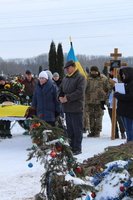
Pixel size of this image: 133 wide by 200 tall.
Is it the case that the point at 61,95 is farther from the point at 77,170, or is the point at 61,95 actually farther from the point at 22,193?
the point at 77,170

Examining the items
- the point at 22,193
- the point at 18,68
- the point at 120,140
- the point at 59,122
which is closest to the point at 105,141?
the point at 120,140

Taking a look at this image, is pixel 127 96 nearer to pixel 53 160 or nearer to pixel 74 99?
pixel 74 99

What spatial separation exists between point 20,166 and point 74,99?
5.17ft

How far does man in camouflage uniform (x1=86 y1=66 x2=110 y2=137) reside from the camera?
1091 cm

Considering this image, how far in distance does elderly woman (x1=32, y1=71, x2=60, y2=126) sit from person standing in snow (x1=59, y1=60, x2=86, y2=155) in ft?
1.27

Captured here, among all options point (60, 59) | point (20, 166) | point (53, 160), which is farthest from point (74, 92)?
point (60, 59)

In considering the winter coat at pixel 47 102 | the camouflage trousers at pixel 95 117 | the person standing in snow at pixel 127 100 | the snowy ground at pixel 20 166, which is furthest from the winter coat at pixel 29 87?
the person standing in snow at pixel 127 100

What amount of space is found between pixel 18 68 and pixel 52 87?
11638 centimetres

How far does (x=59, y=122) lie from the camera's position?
30.1 feet

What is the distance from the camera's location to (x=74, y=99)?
844 centimetres

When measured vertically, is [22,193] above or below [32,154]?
below

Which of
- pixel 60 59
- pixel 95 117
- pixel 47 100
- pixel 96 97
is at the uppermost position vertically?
pixel 60 59

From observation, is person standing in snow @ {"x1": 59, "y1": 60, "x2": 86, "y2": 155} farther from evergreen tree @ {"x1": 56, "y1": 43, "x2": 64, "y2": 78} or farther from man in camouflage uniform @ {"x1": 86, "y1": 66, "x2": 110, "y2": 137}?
evergreen tree @ {"x1": 56, "y1": 43, "x2": 64, "y2": 78}

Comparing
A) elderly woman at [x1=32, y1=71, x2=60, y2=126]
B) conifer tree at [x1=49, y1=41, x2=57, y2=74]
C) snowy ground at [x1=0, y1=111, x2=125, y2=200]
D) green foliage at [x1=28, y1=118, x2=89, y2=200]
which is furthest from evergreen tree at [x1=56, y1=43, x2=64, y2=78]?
green foliage at [x1=28, y1=118, x2=89, y2=200]
